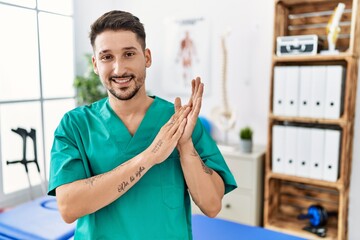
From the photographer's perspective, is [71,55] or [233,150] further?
[71,55]

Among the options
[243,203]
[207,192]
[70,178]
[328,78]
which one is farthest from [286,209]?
[70,178]

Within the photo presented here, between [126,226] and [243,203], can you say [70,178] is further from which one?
[243,203]

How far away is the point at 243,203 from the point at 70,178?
1874 millimetres

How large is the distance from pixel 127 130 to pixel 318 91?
161 cm

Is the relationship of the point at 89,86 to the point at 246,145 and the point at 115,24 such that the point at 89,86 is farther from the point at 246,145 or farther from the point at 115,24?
the point at 115,24

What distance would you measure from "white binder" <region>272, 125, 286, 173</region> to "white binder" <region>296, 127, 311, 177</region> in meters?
0.11

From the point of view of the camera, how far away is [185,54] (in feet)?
10.0

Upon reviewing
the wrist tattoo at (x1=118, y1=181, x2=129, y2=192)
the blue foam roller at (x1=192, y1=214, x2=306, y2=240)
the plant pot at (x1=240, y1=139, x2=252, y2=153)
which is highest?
the wrist tattoo at (x1=118, y1=181, x2=129, y2=192)

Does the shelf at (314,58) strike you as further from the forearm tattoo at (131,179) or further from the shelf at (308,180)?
the forearm tattoo at (131,179)

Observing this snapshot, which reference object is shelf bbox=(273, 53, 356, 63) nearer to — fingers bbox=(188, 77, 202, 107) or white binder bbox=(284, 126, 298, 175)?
white binder bbox=(284, 126, 298, 175)

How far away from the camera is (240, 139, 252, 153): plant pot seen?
256 centimetres

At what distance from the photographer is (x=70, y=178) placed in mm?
915

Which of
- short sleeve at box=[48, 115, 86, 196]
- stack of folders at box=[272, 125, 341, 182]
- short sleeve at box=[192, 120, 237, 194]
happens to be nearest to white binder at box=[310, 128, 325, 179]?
stack of folders at box=[272, 125, 341, 182]

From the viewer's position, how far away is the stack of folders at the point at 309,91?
2.13 meters
